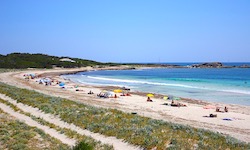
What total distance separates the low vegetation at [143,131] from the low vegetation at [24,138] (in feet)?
8.78

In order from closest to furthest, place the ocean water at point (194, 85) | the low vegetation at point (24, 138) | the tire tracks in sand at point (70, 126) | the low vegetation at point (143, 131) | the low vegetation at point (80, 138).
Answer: the low vegetation at point (24, 138) → the low vegetation at point (80, 138) → the low vegetation at point (143, 131) → the tire tracks in sand at point (70, 126) → the ocean water at point (194, 85)

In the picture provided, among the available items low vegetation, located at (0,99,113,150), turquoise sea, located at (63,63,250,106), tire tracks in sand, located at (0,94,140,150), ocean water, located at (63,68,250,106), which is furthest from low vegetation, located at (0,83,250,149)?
ocean water, located at (63,68,250,106)

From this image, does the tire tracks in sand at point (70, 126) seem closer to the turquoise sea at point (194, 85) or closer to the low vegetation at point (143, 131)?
the low vegetation at point (143, 131)

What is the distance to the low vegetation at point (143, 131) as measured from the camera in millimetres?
11531

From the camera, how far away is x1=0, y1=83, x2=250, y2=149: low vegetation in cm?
1153

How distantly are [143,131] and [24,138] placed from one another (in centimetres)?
548

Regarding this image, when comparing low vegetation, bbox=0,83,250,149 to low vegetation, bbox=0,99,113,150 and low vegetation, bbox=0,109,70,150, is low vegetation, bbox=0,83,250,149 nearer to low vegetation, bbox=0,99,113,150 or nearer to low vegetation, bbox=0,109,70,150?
low vegetation, bbox=0,99,113,150

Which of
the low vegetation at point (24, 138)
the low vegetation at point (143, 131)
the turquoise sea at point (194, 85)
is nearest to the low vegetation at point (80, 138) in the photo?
the low vegetation at point (24, 138)

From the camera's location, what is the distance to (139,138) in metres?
12.1

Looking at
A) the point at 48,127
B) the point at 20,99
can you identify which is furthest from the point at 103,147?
the point at 20,99

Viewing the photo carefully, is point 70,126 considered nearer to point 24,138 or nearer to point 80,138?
point 80,138

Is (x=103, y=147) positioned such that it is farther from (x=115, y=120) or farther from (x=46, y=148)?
(x=115, y=120)

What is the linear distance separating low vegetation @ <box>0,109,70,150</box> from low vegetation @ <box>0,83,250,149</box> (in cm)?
267

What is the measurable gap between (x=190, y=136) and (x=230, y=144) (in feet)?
5.95
